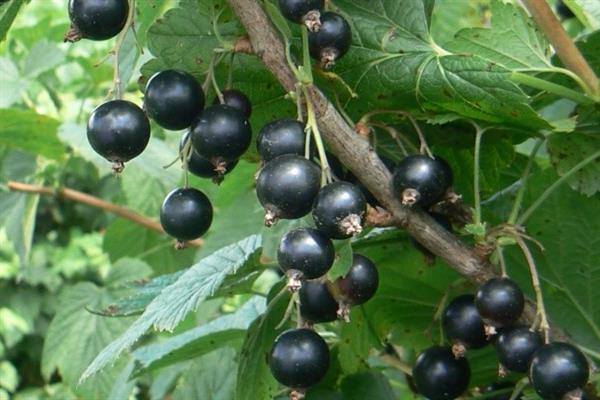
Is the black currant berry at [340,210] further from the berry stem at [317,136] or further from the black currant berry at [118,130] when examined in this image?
the black currant berry at [118,130]

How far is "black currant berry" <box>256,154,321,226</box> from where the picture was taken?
89 centimetres

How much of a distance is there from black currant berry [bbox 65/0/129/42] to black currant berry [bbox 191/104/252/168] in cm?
13

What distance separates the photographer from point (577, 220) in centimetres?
121

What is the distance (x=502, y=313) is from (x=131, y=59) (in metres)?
0.70

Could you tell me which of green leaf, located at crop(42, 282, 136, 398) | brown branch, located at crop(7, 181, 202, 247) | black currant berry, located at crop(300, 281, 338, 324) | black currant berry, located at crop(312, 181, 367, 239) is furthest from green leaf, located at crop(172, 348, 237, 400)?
brown branch, located at crop(7, 181, 202, 247)

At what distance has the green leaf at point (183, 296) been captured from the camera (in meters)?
1.02

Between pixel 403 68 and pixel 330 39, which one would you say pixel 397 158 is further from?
pixel 330 39

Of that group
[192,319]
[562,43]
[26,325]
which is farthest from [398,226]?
[26,325]

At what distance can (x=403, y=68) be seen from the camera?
43.6 inches

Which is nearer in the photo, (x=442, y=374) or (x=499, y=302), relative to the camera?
(x=499, y=302)

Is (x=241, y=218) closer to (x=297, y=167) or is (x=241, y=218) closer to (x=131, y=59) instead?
(x=131, y=59)

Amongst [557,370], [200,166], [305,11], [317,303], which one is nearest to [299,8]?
[305,11]

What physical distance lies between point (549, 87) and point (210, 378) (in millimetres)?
800

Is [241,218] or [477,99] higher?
[477,99]
